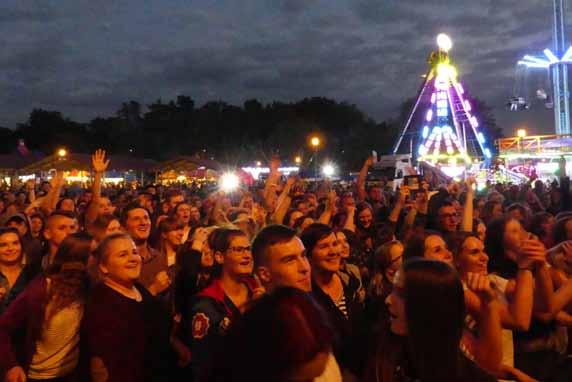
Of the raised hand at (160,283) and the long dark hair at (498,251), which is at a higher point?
the long dark hair at (498,251)

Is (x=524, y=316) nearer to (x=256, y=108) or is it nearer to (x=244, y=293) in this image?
(x=244, y=293)

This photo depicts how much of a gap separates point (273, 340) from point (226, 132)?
74304 millimetres

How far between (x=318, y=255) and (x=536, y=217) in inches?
135

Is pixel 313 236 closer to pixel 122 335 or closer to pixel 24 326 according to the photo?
pixel 122 335

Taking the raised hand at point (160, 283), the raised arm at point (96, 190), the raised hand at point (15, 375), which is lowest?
the raised hand at point (15, 375)

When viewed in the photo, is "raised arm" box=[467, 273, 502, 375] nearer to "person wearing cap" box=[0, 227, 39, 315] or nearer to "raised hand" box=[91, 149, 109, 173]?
"person wearing cap" box=[0, 227, 39, 315]

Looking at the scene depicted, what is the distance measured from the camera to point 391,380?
221 cm

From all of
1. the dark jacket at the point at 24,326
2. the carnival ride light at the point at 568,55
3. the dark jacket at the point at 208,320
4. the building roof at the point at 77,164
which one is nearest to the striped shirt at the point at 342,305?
the dark jacket at the point at 208,320

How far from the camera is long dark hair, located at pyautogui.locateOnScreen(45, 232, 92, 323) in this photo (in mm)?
3365

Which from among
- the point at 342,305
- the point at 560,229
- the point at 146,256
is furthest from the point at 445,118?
the point at 342,305

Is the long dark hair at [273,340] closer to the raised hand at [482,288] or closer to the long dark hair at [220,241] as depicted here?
the raised hand at [482,288]

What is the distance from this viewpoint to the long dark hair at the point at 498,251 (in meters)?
3.90

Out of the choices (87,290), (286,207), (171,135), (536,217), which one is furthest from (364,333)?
(171,135)

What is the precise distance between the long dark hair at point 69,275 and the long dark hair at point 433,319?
221 centimetres
